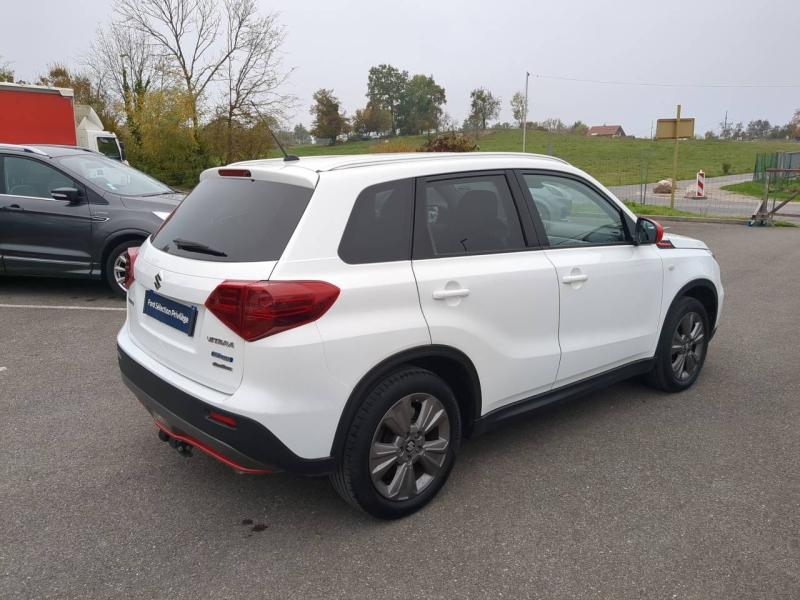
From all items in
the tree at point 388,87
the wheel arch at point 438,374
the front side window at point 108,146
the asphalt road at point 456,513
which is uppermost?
the tree at point 388,87

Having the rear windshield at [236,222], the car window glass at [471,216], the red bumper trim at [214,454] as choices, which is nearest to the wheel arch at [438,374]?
the red bumper trim at [214,454]

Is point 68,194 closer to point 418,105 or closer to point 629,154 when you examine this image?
point 629,154

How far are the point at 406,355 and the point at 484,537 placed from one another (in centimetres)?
89

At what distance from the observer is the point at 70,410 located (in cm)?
423

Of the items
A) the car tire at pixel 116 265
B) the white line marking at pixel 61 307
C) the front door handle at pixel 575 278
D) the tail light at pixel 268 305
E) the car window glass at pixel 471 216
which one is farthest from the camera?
the car tire at pixel 116 265

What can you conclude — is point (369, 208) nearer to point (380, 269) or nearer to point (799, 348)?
point (380, 269)

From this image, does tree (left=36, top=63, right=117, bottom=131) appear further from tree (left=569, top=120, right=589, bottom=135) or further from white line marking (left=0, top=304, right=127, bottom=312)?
tree (left=569, top=120, right=589, bottom=135)

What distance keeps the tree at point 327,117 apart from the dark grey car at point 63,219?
69953 mm

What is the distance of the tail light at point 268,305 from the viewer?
254cm

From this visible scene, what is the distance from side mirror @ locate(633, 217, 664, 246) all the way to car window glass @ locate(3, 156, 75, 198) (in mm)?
6091

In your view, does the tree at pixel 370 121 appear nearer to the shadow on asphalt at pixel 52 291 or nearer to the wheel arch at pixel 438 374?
the shadow on asphalt at pixel 52 291

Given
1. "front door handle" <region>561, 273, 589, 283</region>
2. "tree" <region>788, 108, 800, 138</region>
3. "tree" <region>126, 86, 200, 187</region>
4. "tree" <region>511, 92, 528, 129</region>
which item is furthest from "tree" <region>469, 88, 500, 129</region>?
"front door handle" <region>561, 273, 589, 283</region>

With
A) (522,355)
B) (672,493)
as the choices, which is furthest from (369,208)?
(672,493)

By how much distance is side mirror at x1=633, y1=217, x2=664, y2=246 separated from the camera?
408 cm
